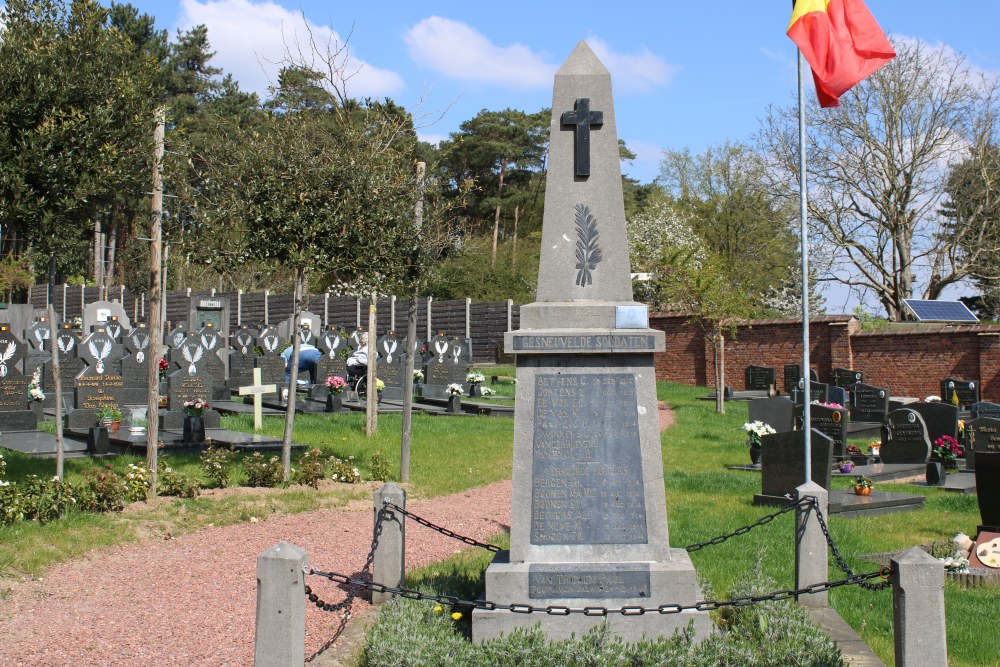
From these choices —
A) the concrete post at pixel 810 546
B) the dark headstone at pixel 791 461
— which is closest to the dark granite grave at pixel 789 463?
the dark headstone at pixel 791 461

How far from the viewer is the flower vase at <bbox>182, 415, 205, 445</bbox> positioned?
46.8 ft

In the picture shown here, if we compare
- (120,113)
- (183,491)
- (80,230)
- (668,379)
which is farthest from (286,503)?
(668,379)

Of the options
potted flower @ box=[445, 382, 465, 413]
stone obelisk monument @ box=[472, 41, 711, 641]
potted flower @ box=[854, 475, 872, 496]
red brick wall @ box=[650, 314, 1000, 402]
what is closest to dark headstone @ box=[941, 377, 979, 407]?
red brick wall @ box=[650, 314, 1000, 402]

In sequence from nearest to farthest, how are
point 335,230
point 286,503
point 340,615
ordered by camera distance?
point 340,615 < point 286,503 < point 335,230

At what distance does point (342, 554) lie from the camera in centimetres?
866

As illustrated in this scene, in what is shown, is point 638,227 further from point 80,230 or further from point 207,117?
point 80,230

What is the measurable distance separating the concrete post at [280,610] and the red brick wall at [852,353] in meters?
21.6

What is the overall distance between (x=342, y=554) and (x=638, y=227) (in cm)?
4091

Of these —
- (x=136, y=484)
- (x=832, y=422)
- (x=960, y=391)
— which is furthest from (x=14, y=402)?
(x=960, y=391)

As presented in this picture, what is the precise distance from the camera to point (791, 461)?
1125cm

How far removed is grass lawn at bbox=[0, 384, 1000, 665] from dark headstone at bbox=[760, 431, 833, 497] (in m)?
0.43

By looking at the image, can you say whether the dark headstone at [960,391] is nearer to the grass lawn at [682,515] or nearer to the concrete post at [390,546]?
the grass lawn at [682,515]

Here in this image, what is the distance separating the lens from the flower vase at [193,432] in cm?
1427

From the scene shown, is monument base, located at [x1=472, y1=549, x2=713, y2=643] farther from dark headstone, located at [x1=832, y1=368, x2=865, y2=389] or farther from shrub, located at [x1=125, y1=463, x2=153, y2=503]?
dark headstone, located at [x1=832, y1=368, x2=865, y2=389]
